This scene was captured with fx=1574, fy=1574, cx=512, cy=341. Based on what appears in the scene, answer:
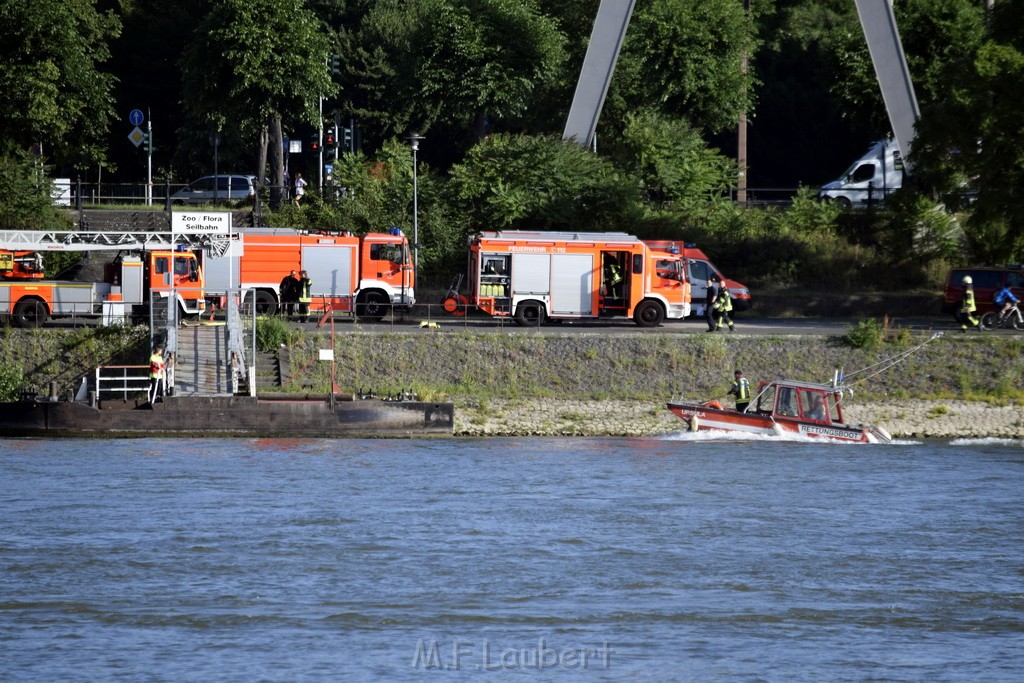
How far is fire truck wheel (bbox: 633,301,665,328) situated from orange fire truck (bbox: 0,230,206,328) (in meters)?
10.9

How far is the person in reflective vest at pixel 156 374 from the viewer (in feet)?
110

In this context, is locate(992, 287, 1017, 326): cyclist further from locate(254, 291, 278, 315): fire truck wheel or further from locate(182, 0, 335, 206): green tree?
locate(182, 0, 335, 206): green tree

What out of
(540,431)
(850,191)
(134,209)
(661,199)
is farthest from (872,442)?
(134,209)

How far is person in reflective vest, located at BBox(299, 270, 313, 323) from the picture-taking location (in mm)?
39344

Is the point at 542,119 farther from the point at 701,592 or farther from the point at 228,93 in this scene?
the point at 701,592

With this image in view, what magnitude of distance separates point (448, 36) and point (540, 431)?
75.7 ft

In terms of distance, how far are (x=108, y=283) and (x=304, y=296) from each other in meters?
4.87

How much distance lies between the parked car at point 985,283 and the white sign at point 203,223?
1870 centimetres

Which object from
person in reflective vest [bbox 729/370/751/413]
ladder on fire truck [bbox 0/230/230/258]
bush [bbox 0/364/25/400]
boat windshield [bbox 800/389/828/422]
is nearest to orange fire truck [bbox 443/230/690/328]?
ladder on fire truck [bbox 0/230/230/258]

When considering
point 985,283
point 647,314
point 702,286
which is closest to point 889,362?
point 985,283

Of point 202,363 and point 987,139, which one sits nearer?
point 202,363

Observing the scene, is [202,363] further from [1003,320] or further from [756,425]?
[1003,320]

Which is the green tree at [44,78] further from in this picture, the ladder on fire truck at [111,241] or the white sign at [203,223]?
the white sign at [203,223]

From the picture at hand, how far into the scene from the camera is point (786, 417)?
3275cm
